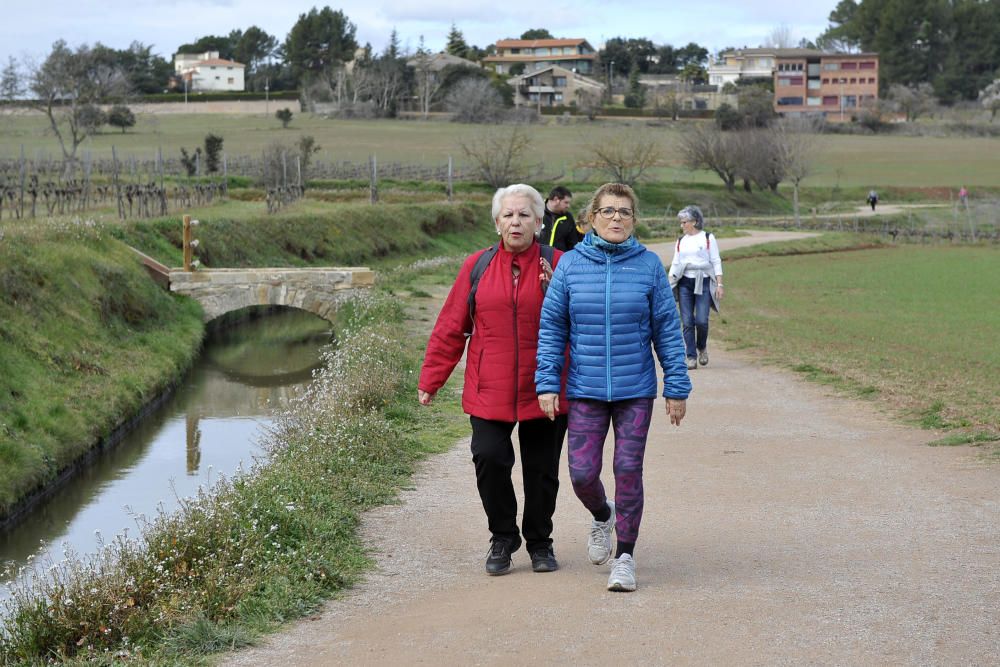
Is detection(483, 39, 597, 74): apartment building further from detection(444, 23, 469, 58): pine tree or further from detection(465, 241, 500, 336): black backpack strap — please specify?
detection(465, 241, 500, 336): black backpack strap

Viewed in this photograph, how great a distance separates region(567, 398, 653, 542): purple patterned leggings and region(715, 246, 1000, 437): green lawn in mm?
5733

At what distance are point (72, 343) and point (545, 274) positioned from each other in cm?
1414

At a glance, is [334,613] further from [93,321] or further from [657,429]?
[93,321]

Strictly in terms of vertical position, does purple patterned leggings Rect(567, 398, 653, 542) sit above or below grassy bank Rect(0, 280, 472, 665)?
above

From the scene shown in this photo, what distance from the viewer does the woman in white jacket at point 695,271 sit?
15.2m

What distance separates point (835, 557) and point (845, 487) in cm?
214

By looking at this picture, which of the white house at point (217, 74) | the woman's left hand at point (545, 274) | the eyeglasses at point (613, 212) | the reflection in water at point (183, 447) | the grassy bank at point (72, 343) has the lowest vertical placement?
the reflection in water at point (183, 447)

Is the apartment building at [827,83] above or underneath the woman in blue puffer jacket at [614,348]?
above

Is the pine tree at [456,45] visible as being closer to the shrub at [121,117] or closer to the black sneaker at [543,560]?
the shrub at [121,117]

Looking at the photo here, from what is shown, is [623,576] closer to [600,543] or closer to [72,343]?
[600,543]

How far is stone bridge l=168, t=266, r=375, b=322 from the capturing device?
2566cm

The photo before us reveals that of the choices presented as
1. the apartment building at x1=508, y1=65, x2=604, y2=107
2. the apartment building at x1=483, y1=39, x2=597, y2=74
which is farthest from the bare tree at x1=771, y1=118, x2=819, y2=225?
the apartment building at x1=483, y1=39, x2=597, y2=74

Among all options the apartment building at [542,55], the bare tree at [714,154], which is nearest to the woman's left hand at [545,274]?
the bare tree at [714,154]

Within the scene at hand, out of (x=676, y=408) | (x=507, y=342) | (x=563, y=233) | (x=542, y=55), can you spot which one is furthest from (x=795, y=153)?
(x=542, y=55)
